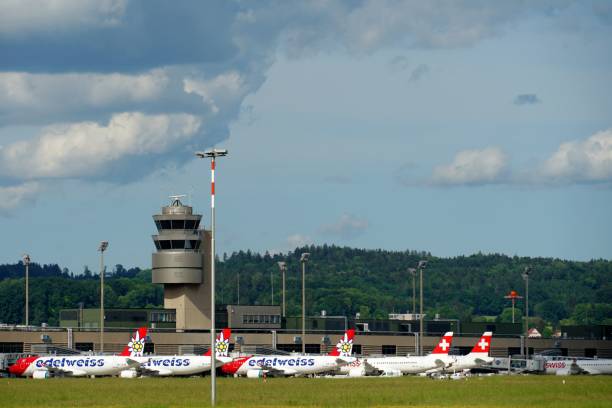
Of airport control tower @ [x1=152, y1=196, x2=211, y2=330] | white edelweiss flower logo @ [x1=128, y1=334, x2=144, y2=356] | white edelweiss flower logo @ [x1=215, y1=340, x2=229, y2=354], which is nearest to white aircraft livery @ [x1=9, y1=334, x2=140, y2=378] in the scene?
white edelweiss flower logo @ [x1=128, y1=334, x2=144, y2=356]

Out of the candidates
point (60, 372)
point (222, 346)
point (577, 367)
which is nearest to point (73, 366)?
point (60, 372)

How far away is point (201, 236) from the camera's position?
634 ft

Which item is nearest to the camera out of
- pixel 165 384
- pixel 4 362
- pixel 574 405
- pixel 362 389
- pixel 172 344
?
pixel 574 405

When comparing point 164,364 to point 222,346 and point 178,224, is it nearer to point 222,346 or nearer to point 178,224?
point 222,346

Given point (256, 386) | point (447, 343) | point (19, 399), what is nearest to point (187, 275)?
point (447, 343)

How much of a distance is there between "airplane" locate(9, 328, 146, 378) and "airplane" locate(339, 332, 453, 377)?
28318mm

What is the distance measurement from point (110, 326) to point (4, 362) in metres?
27.0

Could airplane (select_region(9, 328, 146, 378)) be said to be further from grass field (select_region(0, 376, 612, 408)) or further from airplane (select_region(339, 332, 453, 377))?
airplane (select_region(339, 332, 453, 377))

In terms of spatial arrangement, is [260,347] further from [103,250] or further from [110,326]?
[103,250]

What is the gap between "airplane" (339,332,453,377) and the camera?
164 meters

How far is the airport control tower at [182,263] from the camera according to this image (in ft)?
626

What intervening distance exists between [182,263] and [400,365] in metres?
41.6

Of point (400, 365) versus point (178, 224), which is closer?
point (400, 365)

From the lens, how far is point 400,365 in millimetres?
165250
